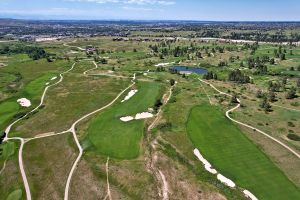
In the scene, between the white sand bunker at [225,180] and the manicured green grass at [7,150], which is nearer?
the white sand bunker at [225,180]

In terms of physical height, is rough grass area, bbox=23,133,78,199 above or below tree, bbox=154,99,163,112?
below

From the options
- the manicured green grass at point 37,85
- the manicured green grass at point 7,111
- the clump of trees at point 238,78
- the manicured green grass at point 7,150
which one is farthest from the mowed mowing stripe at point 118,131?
the clump of trees at point 238,78

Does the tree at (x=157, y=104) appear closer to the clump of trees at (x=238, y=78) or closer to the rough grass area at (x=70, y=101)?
the rough grass area at (x=70, y=101)

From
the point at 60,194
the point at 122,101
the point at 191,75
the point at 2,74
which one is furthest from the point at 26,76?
the point at 60,194

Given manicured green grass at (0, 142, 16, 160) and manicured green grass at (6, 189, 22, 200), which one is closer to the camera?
manicured green grass at (6, 189, 22, 200)

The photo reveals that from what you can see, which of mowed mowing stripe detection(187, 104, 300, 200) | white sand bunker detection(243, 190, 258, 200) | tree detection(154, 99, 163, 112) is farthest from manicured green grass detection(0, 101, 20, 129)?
white sand bunker detection(243, 190, 258, 200)

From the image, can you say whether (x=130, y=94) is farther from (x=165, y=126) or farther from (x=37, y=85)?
(x=37, y=85)

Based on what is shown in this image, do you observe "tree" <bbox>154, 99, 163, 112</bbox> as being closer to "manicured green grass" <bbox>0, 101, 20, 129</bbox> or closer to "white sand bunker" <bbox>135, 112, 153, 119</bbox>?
"white sand bunker" <bbox>135, 112, 153, 119</bbox>
